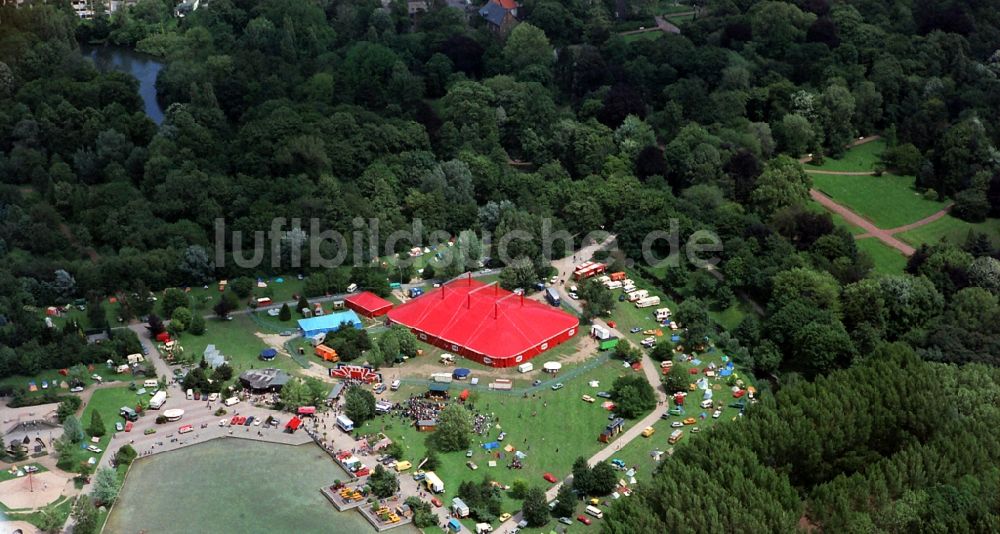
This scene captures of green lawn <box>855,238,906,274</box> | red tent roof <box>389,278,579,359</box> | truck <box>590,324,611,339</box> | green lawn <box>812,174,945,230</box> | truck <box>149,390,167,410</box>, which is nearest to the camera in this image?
truck <box>149,390,167,410</box>

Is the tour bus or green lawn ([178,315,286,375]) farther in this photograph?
green lawn ([178,315,286,375])

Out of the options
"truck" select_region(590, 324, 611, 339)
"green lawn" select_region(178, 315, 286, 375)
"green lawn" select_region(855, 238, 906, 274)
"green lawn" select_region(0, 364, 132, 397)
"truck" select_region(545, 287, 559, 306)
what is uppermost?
"green lawn" select_region(855, 238, 906, 274)

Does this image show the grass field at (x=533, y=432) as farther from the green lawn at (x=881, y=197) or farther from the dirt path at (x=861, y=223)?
the green lawn at (x=881, y=197)

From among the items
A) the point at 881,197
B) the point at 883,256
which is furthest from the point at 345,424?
the point at 881,197

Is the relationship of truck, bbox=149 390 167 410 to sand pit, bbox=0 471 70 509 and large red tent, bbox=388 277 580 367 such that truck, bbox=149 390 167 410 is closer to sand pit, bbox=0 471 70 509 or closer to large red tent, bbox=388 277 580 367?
sand pit, bbox=0 471 70 509

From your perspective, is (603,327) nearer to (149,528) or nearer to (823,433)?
(823,433)

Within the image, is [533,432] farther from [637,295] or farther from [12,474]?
[12,474]

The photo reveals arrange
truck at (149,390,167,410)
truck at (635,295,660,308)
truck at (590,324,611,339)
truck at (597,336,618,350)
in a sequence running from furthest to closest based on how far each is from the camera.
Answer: truck at (635,295,660,308) < truck at (590,324,611,339) < truck at (597,336,618,350) < truck at (149,390,167,410)

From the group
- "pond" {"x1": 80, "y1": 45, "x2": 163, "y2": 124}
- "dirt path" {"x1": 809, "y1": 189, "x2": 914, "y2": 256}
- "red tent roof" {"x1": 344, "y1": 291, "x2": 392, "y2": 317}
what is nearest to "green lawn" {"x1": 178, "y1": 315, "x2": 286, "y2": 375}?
"red tent roof" {"x1": 344, "y1": 291, "x2": 392, "y2": 317}
